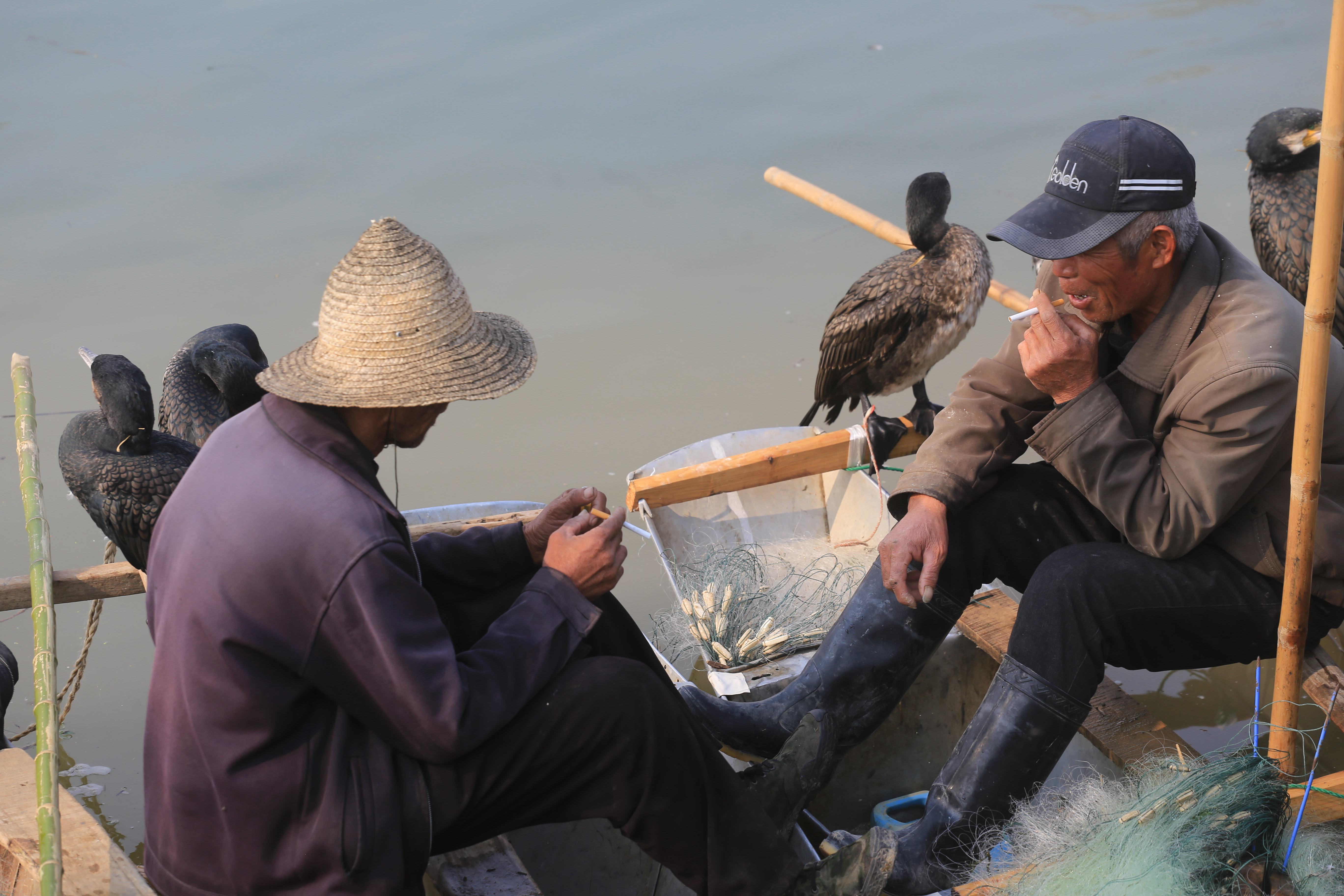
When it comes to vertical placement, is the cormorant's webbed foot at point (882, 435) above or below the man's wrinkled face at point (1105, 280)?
below

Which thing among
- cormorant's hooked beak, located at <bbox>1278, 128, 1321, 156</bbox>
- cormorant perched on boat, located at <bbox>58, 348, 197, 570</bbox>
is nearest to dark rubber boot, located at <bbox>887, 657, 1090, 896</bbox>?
cormorant perched on boat, located at <bbox>58, 348, 197, 570</bbox>

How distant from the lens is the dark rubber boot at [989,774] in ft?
6.64

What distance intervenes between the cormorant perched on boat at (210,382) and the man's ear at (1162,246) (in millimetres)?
2802

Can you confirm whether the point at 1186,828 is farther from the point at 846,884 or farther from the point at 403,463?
the point at 403,463

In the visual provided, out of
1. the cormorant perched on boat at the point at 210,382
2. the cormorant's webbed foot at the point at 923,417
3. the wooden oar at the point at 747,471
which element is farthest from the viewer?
the cormorant perched on boat at the point at 210,382

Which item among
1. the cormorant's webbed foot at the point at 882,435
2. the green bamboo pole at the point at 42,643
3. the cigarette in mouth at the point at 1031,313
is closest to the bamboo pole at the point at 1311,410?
the cigarette in mouth at the point at 1031,313

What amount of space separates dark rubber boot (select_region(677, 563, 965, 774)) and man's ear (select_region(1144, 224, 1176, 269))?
0.79 metres

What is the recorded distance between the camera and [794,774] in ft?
7.25

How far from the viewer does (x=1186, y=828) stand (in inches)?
70.4

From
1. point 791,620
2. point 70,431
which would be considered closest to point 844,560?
point 791,620

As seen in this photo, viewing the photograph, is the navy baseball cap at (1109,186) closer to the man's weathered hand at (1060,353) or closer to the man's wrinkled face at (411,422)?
the man's weathered hand at (1060,353)

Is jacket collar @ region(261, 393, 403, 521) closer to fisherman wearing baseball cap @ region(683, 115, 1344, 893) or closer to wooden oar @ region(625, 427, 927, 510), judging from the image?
fisherman wearing baseball cap @ region(683, 115, 1344, 893)

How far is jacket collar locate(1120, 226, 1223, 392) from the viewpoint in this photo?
2.12m

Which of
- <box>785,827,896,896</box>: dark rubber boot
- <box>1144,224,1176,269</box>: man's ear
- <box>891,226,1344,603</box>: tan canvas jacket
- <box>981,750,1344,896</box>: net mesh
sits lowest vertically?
<box>785,827,896,896</box>: dark rubber boot
